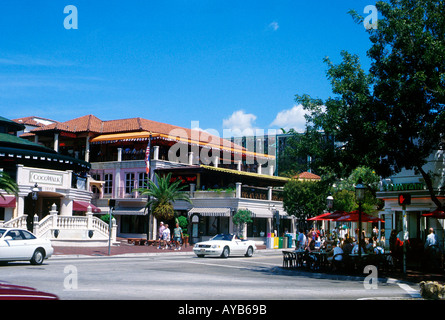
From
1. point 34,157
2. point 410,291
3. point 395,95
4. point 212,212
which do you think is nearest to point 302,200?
point 212,212

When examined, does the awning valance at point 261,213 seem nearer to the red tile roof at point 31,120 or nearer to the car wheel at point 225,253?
the car wheel at point 225,253

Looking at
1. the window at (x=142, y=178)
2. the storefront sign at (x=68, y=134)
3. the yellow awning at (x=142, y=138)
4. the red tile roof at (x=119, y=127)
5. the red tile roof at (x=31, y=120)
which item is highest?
the red tile roof at (x=31, y=120)

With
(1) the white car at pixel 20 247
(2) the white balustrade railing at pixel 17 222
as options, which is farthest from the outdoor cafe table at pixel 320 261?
(2) the white balustrade railing at pixel 17 222

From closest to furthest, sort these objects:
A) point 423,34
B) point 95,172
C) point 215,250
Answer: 1. point 423,34
2. point 215,250
3. point 95,172

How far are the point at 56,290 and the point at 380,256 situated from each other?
13.1m

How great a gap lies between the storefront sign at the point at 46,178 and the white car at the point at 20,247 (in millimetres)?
18647

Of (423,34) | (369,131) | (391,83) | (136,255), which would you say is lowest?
(136,255)

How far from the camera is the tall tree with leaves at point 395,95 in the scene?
18359mm

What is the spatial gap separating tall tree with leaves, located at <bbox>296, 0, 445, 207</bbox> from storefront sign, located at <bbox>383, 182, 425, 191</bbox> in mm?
6283

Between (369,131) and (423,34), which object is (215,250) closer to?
(369,131)

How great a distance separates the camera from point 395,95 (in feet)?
61.1

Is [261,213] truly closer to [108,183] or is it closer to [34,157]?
[108,183]
